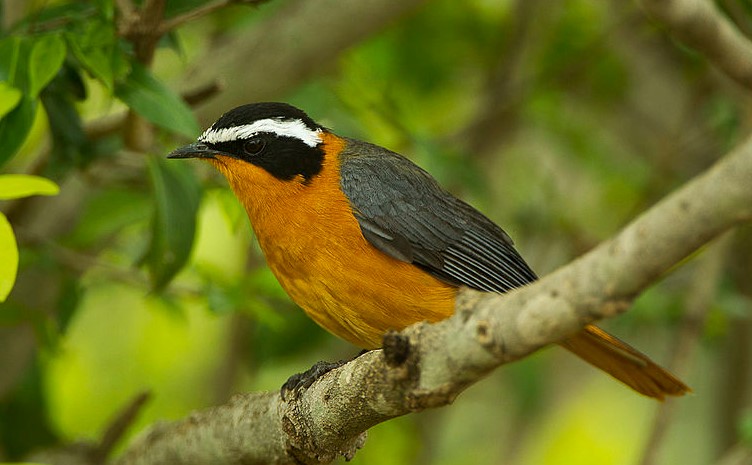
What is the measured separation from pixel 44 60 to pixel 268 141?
4.10 ft

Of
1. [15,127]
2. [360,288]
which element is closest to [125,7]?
[15,127]

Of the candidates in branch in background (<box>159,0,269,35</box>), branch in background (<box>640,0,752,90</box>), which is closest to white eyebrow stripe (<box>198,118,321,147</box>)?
branch in background (<box>159,0,269,35</box>)

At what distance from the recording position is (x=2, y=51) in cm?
346

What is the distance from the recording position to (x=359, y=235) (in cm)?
425

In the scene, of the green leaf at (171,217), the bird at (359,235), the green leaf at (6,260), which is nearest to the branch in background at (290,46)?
the bird at (359,235)

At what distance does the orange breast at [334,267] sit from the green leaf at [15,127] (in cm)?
114

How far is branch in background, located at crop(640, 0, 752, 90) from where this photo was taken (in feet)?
7.94

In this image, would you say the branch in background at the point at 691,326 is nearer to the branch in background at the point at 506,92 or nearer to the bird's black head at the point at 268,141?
the branch in background at the point at 506,92

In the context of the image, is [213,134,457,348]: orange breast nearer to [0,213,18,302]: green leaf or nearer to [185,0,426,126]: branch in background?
[185,0,426,126]: branch in background

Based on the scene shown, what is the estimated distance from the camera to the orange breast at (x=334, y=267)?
4133 mm

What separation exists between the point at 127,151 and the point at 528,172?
3362 mm

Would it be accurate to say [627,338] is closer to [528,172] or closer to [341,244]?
[528,172]

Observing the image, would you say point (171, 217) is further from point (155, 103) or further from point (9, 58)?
point (9, 58)

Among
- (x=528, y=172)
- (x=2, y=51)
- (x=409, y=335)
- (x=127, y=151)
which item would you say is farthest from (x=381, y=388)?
(x=528, y=172)
